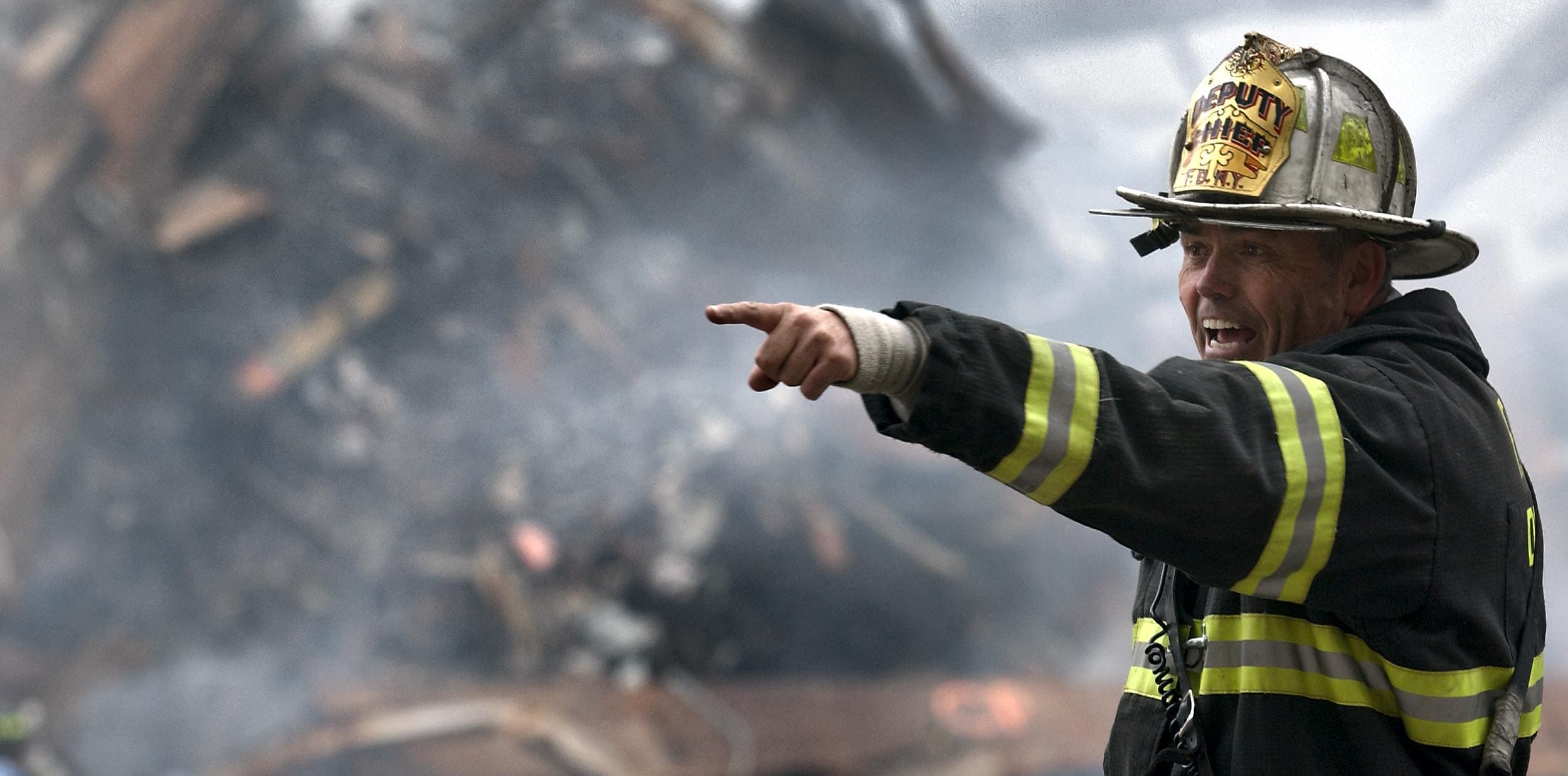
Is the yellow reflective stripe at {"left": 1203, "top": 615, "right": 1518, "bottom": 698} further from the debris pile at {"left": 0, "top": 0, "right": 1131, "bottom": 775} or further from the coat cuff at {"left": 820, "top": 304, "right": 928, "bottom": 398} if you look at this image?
the debris pile at {"left": 0, "top": 0, "right": 1131, "bottom": 775}

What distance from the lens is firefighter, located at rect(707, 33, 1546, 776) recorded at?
3.64 feet

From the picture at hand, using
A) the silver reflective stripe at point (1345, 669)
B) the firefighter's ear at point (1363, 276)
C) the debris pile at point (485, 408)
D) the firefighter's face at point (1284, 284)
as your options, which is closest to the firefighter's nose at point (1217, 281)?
the firefighter's face at point (1284, 284)

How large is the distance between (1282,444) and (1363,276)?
0.51 m

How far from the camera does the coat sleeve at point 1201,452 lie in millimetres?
1105

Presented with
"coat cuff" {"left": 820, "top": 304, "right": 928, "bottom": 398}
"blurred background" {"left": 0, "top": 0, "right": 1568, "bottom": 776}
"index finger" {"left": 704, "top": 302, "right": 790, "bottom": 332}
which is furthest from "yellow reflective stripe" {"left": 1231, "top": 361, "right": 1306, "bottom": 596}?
"blurred background" {"left": 0, "top": 0, "right": 1568, "bottom": 776}

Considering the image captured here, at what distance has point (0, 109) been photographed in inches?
277

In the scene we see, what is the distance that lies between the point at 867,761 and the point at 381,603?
10.5 ft

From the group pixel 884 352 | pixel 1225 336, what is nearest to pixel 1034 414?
pixel 884 352

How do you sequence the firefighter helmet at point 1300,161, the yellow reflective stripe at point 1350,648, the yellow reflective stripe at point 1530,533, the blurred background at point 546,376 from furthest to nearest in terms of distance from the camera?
the blurred background at point 546,376 → the firefighter helmet at point 1300,161 → the yellow reflective stripe at point 1530,533 → the yellow reflective stripe at point 1350,648

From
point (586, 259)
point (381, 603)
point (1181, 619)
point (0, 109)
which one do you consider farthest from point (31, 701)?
point (1181, 619)

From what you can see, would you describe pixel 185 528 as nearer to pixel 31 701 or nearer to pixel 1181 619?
pixel 31 701

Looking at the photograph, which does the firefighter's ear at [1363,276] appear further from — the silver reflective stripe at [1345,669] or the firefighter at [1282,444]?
the silver reflective stripe at [1345,669]

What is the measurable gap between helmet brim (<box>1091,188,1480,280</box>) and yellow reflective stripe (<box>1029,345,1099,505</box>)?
0.49 metres

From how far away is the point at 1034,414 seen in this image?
111cm
